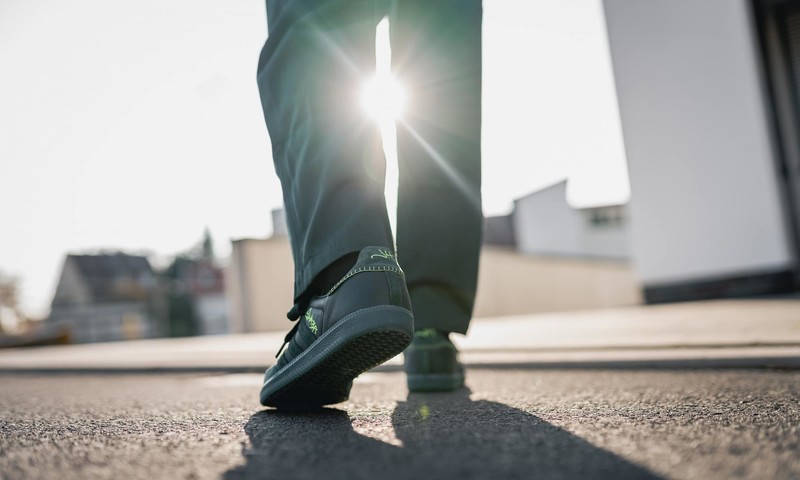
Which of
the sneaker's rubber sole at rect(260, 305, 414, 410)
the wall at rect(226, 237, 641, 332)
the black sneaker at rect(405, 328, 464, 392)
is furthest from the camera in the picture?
the wall at rect(226, 237, 641, 332)

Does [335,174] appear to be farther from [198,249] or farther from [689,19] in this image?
[198,249]

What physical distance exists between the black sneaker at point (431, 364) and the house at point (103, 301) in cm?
2880

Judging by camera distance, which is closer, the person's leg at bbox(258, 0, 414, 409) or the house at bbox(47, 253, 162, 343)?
the person's leg at bbox(258, 0, 414, 409)

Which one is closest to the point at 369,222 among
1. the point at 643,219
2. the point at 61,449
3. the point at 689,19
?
the point at 61,449

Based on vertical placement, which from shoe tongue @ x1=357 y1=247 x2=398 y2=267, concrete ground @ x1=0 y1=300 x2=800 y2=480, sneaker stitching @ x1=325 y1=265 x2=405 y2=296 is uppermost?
shoe tongue @ x1=357 y1=247 x2=398 y2=267

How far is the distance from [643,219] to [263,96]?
14.7ft

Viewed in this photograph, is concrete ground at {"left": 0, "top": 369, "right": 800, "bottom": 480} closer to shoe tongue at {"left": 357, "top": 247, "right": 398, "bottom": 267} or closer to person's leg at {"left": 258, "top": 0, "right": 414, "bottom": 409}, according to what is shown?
person's leg at {"left": 258, "top": 0, "right": 414, "bottom": 409}

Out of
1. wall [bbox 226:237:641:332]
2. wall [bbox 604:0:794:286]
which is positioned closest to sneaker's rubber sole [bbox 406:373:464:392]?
wall [bbox 604:0:794:286]

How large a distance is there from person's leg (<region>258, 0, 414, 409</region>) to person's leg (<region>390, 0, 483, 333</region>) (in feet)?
1.09

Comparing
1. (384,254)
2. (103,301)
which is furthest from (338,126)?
(103,301)

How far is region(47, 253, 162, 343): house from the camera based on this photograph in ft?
93.6

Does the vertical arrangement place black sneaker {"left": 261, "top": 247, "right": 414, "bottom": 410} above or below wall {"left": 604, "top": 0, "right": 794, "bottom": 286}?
below

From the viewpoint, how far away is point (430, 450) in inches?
27.9

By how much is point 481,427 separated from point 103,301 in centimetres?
3248
